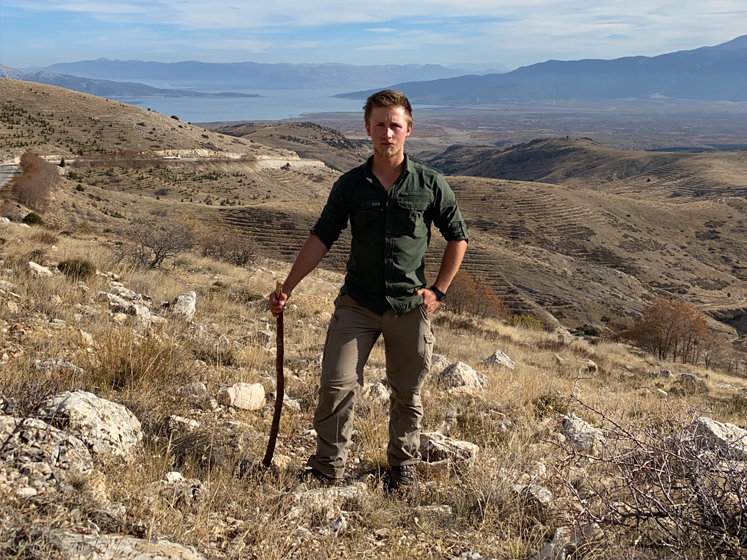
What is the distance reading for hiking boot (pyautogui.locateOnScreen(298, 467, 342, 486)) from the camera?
296cm

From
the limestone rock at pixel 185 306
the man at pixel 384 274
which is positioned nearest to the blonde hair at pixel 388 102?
the man at pixel 384 274

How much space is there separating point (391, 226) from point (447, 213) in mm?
338

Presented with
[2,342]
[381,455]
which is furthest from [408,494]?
[2,342]

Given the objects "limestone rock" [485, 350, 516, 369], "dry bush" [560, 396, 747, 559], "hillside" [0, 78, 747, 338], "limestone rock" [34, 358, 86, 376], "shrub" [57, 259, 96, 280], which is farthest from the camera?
"hillside" [0, 78, 747, 338]

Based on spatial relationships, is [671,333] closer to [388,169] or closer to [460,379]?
[460,379]

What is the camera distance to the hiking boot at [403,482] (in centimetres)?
305

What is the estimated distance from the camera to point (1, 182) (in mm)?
28125

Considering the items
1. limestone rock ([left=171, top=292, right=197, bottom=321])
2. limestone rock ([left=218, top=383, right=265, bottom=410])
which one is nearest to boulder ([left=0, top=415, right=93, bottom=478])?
limestone rock ([left=218, top=383, right=265, bottom=410])

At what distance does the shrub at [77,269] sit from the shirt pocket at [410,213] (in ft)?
19.2

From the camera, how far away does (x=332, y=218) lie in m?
3.07

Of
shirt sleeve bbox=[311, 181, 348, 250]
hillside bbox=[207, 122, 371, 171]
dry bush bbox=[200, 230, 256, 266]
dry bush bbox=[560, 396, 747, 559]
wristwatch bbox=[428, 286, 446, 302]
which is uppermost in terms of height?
hillside bbox=[207, 122, 371, 171]

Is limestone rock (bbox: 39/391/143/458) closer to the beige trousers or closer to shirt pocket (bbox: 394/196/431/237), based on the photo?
the beige trousers

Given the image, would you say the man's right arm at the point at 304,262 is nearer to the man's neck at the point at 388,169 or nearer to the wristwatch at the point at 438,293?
the man's neck at the point at 388,169

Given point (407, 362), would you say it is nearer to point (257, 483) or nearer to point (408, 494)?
point (408, 494)
